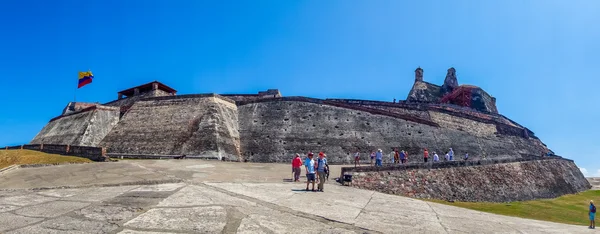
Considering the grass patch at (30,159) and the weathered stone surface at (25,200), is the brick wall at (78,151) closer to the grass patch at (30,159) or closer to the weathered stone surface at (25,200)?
the grass patch at (30,159)

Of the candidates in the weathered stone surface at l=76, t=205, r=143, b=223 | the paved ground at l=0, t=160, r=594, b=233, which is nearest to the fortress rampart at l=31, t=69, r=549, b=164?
the paved ground at l=0, t=160, r=594, b=233

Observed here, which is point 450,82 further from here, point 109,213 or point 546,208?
point 109,213

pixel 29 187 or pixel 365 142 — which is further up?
pixel 365 142

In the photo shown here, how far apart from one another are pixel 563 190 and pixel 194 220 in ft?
78.3

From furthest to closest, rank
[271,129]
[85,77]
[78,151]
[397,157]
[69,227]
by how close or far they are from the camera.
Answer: [85,77]
[271,129]
[397,157]
[78,151]
[69,227]

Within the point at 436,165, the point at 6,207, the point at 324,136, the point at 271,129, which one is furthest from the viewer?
the point at 271,129

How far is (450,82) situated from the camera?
54000 mm

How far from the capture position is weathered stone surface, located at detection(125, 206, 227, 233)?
596 centimetres

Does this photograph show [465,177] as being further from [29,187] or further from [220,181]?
[29,187]

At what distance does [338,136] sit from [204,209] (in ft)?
58.0

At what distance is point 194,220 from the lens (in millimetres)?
6410

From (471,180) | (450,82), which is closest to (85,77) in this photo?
(471,180)

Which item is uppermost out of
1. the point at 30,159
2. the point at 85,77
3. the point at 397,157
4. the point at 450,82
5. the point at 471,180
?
the point at 450,82

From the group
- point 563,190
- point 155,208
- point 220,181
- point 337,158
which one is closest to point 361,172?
point 220,181
